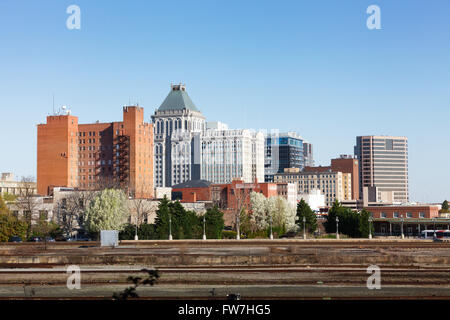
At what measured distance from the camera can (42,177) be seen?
19838 cm

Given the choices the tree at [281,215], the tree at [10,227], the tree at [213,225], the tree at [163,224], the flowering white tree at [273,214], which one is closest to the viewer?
the tree at [10,227]

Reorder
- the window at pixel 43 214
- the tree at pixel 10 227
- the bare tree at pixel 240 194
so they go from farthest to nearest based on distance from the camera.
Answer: the bare tree at pixel 240 194, the window at pixel 43 214, the tree at pixel 10 227

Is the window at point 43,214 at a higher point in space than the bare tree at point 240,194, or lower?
lower

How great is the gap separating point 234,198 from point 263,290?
117 m

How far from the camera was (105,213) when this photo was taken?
102 metres

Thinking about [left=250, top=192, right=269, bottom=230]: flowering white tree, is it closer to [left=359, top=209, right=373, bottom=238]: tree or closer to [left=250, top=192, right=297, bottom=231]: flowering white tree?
[left=250, top=192, right=297, bottom=231]: flowering white tree

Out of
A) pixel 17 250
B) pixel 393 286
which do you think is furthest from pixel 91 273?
pixel 17 250

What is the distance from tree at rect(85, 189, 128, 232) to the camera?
102m

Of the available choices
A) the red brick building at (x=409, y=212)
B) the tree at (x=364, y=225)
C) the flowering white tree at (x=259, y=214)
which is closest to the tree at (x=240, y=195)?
the flowering white tree at (x=259, y=214)

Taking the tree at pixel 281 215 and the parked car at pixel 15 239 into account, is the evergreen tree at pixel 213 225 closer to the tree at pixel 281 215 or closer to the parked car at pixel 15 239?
the tree at pixel 281 215

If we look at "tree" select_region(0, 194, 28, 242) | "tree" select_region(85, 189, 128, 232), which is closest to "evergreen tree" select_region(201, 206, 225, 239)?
"tree" select_region(85, 189, 128, 232)

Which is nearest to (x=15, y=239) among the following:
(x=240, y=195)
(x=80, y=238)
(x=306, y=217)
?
(x=80, y=238)

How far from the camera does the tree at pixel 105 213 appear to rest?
101562 mm
